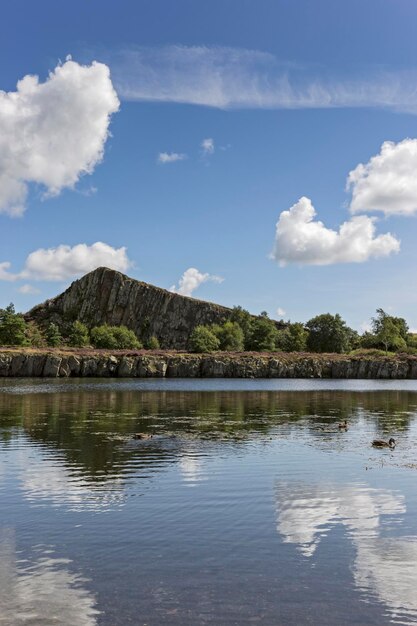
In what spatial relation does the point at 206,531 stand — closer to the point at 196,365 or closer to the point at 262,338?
the point at 196,365

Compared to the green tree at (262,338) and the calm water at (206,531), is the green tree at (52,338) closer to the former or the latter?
the green tree at (262,338)

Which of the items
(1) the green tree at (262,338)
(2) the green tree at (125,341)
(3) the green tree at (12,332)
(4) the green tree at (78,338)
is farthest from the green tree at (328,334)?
(3) the green tree at (12,332)

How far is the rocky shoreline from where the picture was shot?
12775 centimetres

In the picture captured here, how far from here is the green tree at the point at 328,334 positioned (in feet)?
621

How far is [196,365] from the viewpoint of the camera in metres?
139

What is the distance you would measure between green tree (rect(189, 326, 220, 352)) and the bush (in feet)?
86.6

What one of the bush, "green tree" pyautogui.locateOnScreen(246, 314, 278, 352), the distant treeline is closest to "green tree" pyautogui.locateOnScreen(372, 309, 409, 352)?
the distant treeline

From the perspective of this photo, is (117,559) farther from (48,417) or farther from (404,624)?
(48,417)

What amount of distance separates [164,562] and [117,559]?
1071 millimetres

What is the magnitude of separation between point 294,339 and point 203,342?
39479 millimetres

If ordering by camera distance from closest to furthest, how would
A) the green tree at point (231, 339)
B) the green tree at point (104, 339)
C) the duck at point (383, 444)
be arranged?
the duck at point (383, 444) < the green tree at point (104, 339) < the green tree at point (231, 339)

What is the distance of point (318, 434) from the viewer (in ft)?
112


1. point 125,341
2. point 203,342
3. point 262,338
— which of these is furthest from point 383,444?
point 125,341

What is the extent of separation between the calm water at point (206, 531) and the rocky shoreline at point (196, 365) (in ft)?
329
